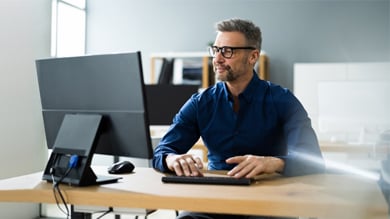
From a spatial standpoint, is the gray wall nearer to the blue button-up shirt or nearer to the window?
the window

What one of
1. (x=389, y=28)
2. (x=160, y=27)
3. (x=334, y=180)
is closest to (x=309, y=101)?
(x=389, y=28)

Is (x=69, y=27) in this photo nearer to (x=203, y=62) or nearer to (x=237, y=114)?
(x=203, y=62)

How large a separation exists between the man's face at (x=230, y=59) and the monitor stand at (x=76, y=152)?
608 mm

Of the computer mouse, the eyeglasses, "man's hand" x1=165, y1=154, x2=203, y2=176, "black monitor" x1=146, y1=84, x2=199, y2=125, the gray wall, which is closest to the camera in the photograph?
"man's hand" x1=165, y1=154, x2=203, y2=176

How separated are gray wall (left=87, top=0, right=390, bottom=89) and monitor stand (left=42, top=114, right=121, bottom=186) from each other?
421 centimetres

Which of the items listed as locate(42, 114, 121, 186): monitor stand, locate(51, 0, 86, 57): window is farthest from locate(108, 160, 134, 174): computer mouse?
locate(51, 0, 86, 57): window

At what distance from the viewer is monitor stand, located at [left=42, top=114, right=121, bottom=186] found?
130 cm

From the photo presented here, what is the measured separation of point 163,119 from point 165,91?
0.70 feet

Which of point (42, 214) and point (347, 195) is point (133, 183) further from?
point (42, 214)

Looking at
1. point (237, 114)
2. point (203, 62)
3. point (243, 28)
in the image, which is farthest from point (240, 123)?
point (203, 62)

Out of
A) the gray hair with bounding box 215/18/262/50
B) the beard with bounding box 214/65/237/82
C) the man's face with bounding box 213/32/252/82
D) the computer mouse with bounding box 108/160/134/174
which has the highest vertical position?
the gray hair with bounding box 215/18/262/50

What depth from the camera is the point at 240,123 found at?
5.74 feet

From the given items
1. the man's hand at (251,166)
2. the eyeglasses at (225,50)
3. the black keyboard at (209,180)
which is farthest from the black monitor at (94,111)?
the eyeglasses at (225,50)

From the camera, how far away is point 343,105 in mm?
4836
